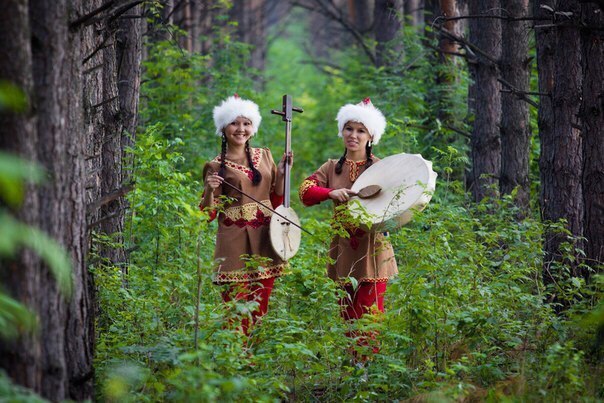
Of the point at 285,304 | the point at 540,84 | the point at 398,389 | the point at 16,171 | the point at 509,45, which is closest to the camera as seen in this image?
the point at 16,171

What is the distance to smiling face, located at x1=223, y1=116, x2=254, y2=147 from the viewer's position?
732 centimetres

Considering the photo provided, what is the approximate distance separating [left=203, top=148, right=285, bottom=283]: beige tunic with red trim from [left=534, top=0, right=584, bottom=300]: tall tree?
2.33 meters

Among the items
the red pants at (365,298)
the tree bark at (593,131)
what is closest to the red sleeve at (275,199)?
the red pants at (365,298)

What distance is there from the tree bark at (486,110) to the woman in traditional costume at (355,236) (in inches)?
143

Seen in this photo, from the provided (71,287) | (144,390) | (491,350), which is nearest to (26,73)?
(71,287)

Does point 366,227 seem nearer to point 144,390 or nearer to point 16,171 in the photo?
point 144,390

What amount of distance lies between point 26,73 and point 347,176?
4055mm

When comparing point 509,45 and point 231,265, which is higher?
point 509,45

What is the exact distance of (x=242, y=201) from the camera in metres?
7.12

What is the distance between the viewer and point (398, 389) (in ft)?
18.4

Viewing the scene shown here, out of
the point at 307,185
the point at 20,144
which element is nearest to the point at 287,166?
the point at 307,185

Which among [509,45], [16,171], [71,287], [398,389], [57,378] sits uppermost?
[509,45]

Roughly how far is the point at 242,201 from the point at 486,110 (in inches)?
191

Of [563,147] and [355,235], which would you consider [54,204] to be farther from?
[563,147]
